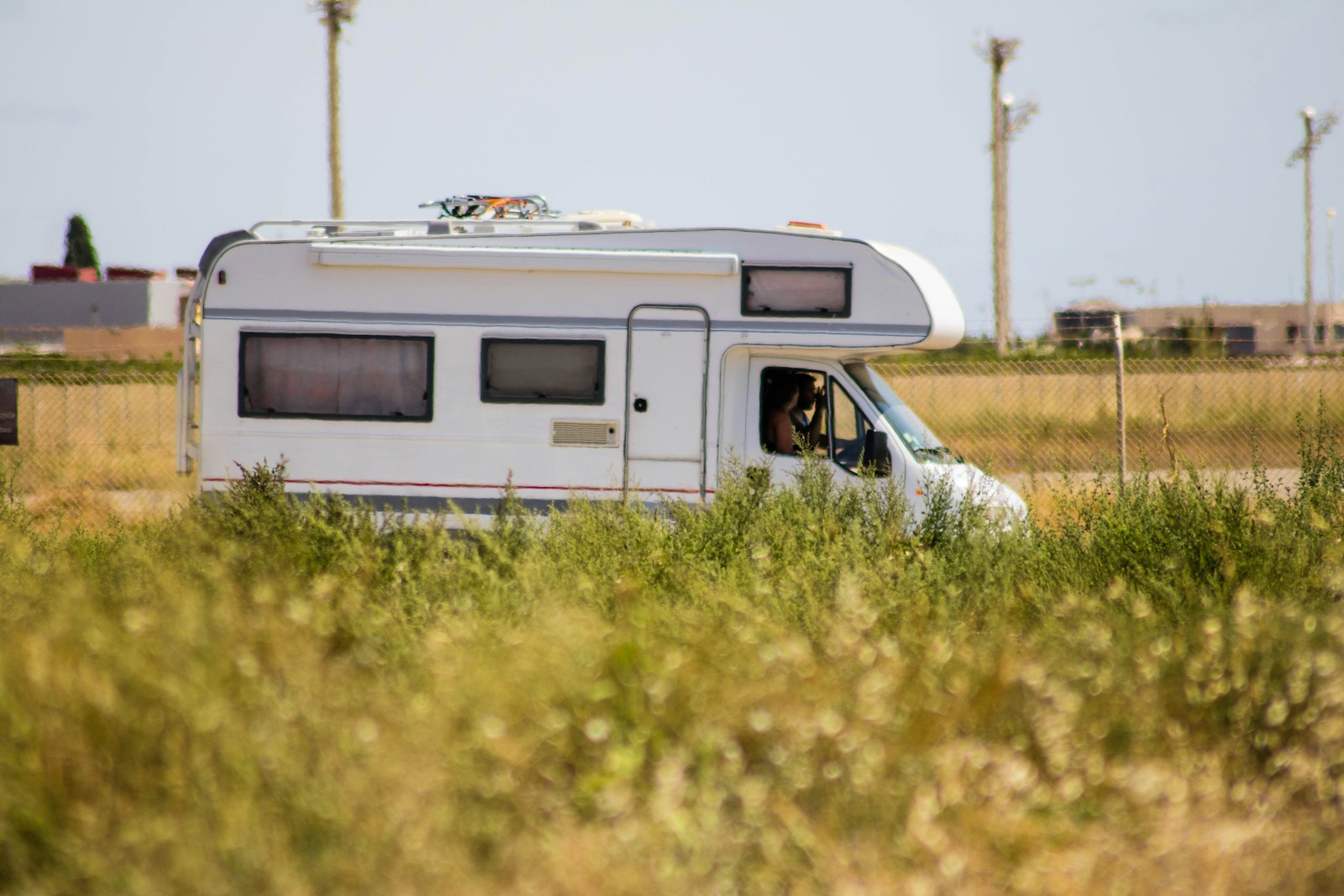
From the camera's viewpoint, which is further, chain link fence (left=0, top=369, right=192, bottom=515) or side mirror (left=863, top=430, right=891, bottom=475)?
chain link fence (left=0, top=369, right=192, bottom=515)

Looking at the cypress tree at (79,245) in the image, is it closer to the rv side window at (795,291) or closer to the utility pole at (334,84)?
the utility pole at (334,84)

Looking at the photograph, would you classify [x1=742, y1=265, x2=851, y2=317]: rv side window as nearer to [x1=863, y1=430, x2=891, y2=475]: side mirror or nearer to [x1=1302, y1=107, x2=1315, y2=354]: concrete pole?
[x1=863, y1=430, x2=891, y2=475]: side mirror

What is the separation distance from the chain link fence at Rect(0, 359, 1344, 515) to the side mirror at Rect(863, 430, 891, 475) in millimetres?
6565

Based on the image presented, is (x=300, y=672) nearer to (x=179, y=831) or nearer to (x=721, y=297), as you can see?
(x=179, y=831)

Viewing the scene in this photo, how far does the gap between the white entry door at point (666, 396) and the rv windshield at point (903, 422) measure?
1.11 m

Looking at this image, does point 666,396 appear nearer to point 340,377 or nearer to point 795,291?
Result: point 795,291

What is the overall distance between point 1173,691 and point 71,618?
3803 mm

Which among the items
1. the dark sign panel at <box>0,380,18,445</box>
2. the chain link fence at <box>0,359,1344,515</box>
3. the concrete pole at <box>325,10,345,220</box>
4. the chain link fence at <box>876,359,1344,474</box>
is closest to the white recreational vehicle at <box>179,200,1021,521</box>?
the dark sign panel at <box>0,380,18,445</box>

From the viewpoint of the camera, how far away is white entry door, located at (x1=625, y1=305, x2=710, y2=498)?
912cm

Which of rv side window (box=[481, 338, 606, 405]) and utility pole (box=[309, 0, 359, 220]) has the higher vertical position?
utility pole (box=[309, 0, 359, 220])

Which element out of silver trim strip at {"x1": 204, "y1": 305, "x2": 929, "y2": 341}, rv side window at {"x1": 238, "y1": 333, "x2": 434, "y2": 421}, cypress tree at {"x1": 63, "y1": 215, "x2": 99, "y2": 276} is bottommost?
rv side window at {"x1": 238, "y1": 333, "x2": 434, "y2": 421}

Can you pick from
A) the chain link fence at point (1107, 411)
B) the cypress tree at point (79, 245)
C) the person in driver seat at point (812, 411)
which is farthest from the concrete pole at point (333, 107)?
the cypress tree at point (79, 245)

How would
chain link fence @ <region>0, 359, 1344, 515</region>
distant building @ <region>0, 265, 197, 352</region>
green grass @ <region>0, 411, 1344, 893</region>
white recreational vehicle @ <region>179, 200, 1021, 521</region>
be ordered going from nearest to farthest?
green grass @ <region>0, 411, 1344, 893</region> < white recreational vehicle @ <region>179, 200, 1021, 521</region> < chain link fence @ <region>0, 359, 1344, 515</region> < distant building @ <region>0, 265, 197, 352</region>

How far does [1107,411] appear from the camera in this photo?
59.6ft
